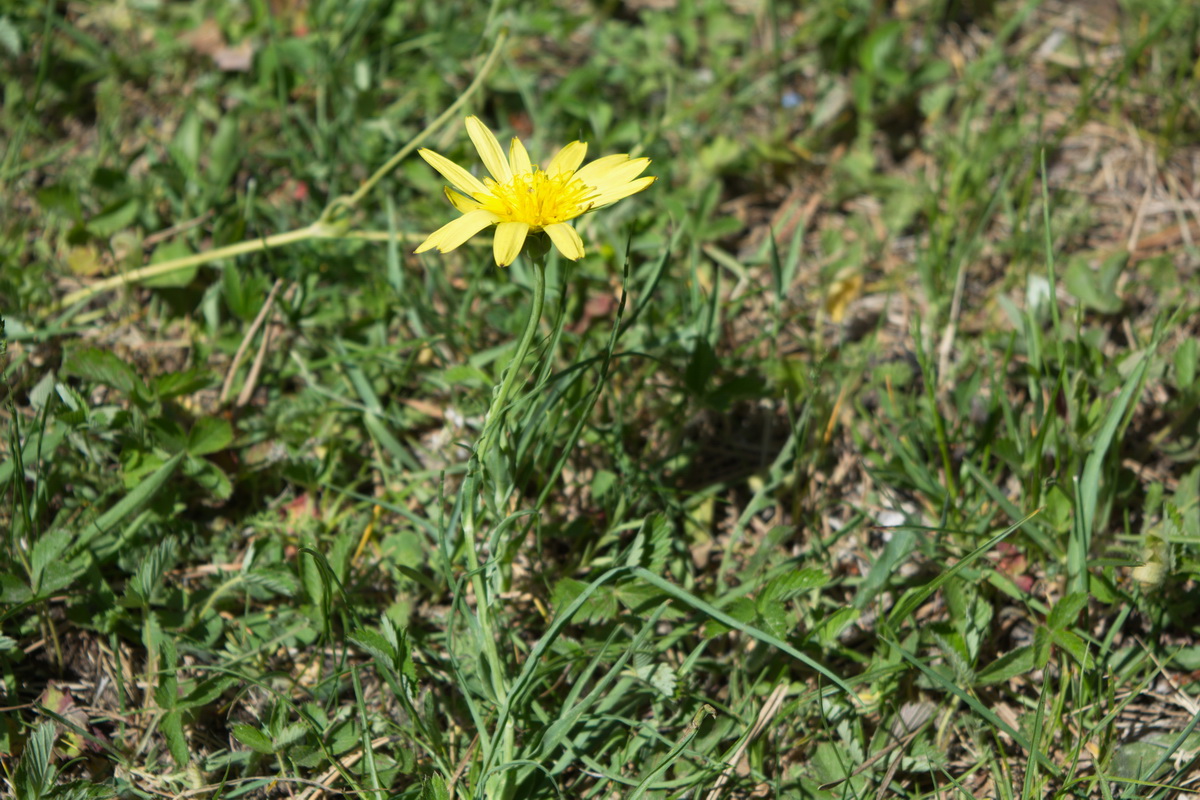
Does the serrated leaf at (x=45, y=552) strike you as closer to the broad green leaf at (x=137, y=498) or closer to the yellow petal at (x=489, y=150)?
the broad green leaf at (x=137, y=498)

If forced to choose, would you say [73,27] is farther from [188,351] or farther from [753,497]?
[753,497]

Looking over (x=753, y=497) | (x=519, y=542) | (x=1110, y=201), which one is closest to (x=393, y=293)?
(x=519, y=542)

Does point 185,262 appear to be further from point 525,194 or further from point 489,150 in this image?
point 525,194

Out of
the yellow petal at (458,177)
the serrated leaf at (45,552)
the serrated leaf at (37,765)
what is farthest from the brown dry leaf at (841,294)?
the serrated leaf at (37,765)

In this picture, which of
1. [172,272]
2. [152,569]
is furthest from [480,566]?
[172,272]

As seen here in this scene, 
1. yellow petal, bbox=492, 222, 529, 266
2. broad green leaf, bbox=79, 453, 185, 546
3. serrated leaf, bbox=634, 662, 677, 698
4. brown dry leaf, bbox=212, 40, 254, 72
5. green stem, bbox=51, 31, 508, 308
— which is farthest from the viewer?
brown dry leaf, bbox=212, 40, 254, 72

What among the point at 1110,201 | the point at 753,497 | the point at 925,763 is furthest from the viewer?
the point at 1110,201

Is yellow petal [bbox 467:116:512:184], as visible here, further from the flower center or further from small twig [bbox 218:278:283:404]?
small twig [bbox 218:278:283:404]

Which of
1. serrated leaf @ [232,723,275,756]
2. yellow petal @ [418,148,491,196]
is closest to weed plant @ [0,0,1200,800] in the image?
serrated leaf @ [232,723,275,756]

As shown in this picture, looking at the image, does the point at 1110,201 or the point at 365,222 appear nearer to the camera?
the point at 365,222
